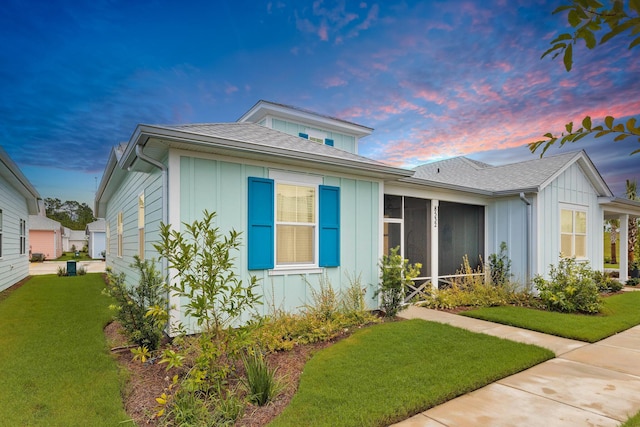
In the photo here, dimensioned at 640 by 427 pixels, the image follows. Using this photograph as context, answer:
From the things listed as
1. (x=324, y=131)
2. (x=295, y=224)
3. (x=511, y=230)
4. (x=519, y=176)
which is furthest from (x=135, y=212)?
(x=519, y=176)

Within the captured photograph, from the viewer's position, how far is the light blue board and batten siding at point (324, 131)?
12.8 meters

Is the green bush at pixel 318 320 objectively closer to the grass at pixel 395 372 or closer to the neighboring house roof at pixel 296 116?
the grass at pixel 395 372

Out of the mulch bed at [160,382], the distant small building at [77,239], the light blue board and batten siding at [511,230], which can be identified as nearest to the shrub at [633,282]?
the light blue board and batten siding at [511,230]

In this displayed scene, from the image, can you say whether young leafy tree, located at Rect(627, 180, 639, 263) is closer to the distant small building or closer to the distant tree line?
the distant small building

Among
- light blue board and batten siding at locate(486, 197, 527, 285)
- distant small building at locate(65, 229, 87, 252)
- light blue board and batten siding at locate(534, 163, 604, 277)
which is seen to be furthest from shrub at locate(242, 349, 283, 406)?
distant small building at locate(65, 229, 87, 252)

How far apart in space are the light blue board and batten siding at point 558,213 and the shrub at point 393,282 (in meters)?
4.72

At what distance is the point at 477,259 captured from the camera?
9.83m

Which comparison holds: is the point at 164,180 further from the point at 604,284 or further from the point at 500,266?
the point at 604,284

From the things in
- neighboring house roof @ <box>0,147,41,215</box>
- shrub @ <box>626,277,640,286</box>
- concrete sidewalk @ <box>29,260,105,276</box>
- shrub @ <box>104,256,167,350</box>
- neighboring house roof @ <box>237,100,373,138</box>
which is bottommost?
concrete sidewalk @ <box>29,260,105,276</box>

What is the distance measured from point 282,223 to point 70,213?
62.6 meters

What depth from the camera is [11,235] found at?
36.6ft

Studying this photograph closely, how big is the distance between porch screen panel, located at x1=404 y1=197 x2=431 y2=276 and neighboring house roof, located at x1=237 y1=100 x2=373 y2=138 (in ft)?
20.4

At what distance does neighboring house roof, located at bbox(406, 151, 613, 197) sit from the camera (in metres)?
9.29

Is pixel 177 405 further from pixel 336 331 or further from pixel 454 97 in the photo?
pixel 454 97
